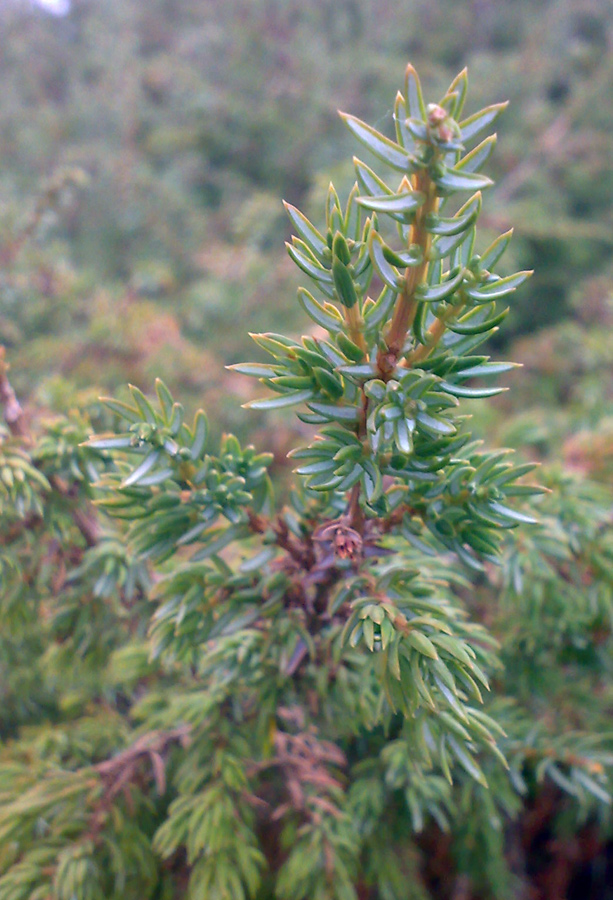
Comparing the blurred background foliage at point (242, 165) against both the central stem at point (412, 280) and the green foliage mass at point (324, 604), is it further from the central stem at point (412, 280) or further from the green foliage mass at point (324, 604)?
the central stem at point (412, 280)

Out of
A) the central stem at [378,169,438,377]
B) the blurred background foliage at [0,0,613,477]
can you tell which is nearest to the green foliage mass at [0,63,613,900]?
the central stem at [378,169,438,377]

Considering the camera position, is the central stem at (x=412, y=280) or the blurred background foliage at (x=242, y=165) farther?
the blurred background foliage at (x=242, y=165)

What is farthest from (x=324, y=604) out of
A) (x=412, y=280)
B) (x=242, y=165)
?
(x=242, y=165)

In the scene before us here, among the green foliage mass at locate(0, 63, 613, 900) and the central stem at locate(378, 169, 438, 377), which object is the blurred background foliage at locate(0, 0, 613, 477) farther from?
the central stem at locate(378, 169, 438, 377)

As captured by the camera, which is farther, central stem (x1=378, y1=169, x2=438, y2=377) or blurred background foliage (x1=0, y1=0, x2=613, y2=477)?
blurred background foliage (x1=0, y1=0, x2=613, y2=477)

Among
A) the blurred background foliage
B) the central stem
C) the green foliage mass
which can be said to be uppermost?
the blurred background foliage

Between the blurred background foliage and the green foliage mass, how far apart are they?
0.65 meters

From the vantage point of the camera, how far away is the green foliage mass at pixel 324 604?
0.40 meters

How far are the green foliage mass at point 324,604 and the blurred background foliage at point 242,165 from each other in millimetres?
645

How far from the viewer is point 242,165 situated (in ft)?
7.87

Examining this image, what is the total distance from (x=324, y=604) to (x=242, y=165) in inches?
90.2

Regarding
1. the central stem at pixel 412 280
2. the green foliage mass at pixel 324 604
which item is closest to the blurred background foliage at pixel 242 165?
the green foliage mass at pixel 324 604

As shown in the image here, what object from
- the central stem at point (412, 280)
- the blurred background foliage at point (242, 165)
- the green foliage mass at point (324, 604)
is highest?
the blurred background foliage at point (242, 165)

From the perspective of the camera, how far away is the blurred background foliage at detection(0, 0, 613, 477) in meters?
1.51
